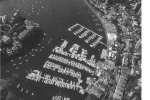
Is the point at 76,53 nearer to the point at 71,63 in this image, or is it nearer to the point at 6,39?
the point at 71,63

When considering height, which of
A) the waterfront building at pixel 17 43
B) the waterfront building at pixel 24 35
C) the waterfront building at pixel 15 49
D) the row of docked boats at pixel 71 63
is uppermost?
the row of docked boats at pixel 71 63

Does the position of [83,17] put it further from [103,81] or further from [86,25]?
[103,81]

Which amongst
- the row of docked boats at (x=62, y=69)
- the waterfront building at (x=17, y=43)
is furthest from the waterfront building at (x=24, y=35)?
the row of docked boats at (x=62, y=69)

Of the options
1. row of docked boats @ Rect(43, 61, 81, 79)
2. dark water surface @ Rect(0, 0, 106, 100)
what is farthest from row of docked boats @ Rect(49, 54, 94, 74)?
row of docked boats @ Rect(43, 61, 81, 79)

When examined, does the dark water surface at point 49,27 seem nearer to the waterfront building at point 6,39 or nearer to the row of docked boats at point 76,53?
the row of docked boats at point 76,53

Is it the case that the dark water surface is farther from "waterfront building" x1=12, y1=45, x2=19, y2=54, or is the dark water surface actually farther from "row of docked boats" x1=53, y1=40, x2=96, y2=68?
"waterfront building" x1=12, y1=45, x2=19, y2=54

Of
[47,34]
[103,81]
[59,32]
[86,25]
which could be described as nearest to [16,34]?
[47,34]
